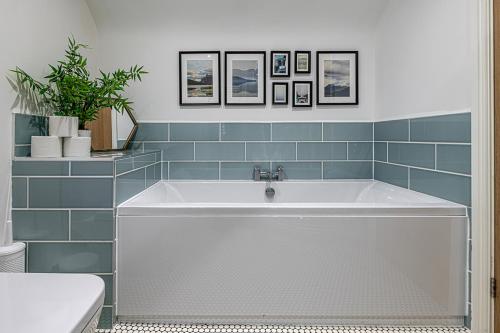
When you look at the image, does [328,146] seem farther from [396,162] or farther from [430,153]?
[430,153]

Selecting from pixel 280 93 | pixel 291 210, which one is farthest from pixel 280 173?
pixel 291 210

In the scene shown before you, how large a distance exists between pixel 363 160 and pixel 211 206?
5.49 feet

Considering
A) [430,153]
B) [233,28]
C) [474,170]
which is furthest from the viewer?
[233,28]

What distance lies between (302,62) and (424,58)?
973mm

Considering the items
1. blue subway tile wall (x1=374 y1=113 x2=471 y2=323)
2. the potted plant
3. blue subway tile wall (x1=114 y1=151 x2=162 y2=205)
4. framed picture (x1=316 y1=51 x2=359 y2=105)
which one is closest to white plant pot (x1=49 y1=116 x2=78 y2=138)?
the potted plant

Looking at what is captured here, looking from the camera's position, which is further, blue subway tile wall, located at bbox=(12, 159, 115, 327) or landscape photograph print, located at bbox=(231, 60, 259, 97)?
landscape photograph print, located at bbox=(231, 60, 259, 97)

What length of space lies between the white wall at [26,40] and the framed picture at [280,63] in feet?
4.83

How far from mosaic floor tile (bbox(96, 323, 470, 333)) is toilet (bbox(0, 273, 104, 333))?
0.85 meters

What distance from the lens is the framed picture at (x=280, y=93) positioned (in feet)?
10.1

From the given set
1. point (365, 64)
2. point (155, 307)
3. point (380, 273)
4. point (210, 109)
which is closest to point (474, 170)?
point (380, 273)

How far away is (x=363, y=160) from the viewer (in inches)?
124

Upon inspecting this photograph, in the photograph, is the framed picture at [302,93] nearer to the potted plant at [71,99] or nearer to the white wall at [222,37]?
the white wall at [222,37]

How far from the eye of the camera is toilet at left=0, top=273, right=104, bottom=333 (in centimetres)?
93

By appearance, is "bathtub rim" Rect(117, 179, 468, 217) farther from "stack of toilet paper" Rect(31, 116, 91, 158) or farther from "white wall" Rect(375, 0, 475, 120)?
"white wall" Rect(375, 0, 475, 120)
